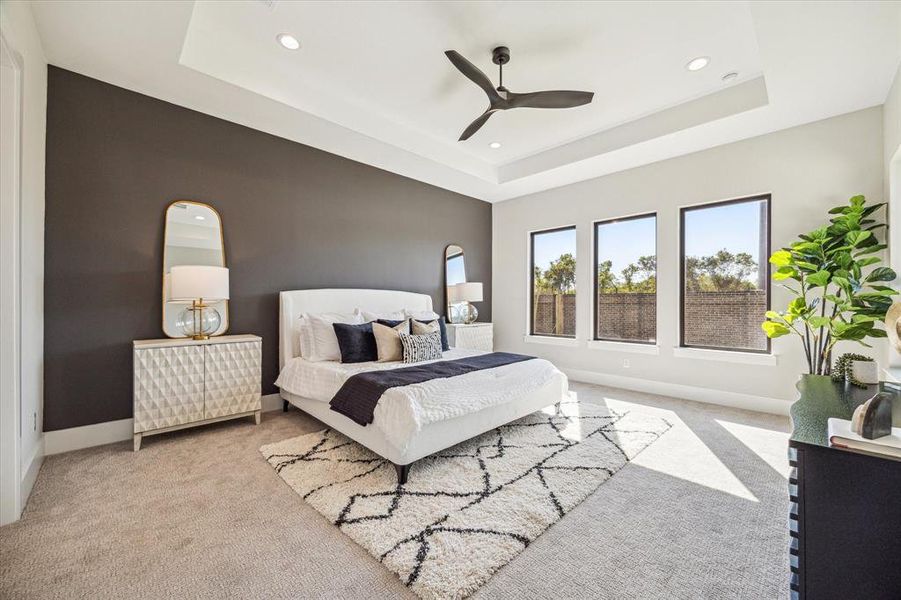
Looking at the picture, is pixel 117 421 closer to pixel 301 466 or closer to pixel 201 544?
pixel 301 466

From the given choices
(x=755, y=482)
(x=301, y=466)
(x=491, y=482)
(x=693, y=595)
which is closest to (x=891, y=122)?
(x=755, y=482)

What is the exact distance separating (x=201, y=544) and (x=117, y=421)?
1981 mm

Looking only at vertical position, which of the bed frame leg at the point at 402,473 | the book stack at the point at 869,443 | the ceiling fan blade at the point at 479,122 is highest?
the ceiling fan blade at the point at 479,122

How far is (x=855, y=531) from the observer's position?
38.2 inches

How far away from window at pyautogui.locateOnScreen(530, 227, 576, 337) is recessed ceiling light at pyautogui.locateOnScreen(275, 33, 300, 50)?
4.07m

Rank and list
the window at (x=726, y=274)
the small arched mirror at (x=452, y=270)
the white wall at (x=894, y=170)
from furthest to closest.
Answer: the small arched mirror at (x=452, y=270)
the window at (x=726, y=274)
the white wall at (x=894, y=170)

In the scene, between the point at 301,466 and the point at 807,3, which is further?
the point at 301,466

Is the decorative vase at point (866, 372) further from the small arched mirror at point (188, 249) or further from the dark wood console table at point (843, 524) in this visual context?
the small arched mirror at point (188, 249)

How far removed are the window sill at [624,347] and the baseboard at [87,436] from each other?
16.6ft

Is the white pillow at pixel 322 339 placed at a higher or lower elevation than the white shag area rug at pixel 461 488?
higher

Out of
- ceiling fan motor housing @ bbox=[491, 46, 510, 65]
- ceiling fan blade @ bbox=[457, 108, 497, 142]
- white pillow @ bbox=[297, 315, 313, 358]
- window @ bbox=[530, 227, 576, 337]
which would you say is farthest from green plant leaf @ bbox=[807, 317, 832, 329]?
white pillow @ bbox=[297, 315, 313, 358]

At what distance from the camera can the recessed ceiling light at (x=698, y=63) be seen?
310 centimetres

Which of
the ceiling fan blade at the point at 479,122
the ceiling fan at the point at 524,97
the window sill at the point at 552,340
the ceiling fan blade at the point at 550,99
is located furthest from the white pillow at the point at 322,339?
the window sill at the point at 552,340

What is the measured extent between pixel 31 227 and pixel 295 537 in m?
2.61
